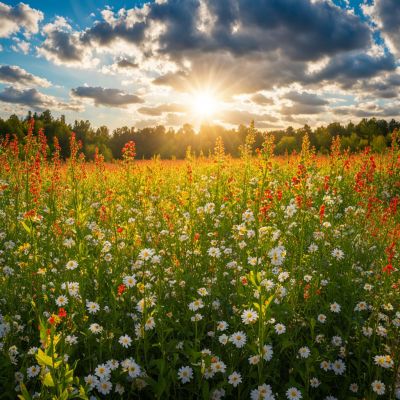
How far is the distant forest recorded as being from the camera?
37844 millimetres

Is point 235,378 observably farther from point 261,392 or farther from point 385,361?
point 385,361

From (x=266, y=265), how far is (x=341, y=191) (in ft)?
20.0

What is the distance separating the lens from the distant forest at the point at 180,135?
3784 cm

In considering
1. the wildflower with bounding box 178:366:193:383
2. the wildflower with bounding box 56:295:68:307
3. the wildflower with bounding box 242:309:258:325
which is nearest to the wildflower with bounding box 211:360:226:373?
the wildflower with bounding box 178:366:193:383

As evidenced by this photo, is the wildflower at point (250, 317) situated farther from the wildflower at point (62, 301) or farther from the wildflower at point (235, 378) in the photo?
the wildflower at point (62, 301)

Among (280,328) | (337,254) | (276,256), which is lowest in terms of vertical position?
(280,328)

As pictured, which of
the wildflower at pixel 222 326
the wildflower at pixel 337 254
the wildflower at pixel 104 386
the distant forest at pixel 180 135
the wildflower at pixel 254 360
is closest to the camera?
the wildflower at pixel 104 386

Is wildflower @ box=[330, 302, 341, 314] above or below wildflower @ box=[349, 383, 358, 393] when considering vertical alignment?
above

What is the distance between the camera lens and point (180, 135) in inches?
2327

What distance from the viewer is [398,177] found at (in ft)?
35.1

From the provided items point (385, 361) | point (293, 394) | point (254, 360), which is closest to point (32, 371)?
point (254, 360)

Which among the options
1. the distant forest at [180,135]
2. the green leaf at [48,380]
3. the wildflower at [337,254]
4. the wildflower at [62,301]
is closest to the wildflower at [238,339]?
the green leaf at [48,380]

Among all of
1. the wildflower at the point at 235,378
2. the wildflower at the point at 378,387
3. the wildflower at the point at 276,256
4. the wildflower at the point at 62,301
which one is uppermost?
the wildflower at the point at 276,256

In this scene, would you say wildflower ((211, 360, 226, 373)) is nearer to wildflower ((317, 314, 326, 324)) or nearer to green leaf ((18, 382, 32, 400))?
wildflower ((317, 314, 326, 324))
